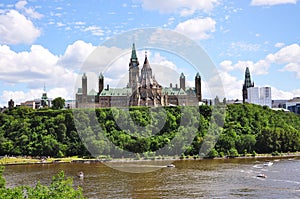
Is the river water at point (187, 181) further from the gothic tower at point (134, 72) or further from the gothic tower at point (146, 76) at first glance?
the gothic tower at point (134, 72)

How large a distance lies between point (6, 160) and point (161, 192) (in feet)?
153

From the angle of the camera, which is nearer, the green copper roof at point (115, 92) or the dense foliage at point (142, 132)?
the dense foliage at point (142, 132)

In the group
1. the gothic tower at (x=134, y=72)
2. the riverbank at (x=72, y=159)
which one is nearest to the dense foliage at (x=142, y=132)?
the riverbank at (x=72, y=159)

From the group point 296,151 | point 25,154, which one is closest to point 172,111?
point 296,151

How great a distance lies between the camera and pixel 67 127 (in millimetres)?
94750

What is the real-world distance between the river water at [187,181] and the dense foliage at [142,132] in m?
18.9

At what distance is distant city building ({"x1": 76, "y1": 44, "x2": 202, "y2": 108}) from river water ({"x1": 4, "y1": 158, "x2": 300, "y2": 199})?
57418mm

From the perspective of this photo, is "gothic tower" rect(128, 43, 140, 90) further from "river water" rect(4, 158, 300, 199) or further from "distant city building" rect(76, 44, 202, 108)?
"river water" rect(4, 158, 300, 199)

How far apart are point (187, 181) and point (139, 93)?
73911 millimetres

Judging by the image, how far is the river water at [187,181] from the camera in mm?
42406

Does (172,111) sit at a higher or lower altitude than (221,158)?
higher

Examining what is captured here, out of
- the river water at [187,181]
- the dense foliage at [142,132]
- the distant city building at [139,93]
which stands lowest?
the river water at [187,181]

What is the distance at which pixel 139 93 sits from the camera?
12288 cm

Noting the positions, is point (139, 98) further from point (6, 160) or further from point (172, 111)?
point (6, 160)
